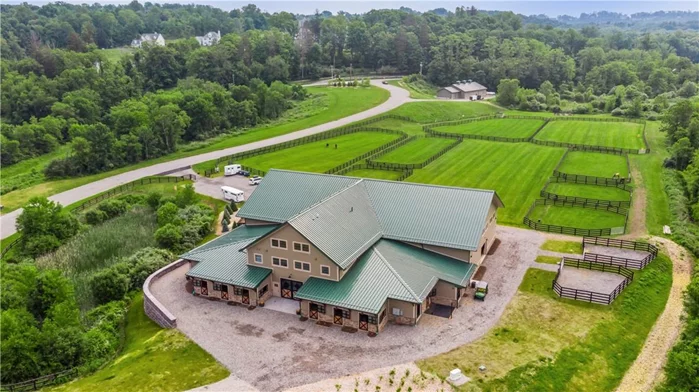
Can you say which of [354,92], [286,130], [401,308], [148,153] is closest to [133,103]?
[148,153]

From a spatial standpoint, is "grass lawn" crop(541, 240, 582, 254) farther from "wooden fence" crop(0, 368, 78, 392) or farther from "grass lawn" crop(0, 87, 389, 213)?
"grass lawn" crop(0, 87, 389, 213)

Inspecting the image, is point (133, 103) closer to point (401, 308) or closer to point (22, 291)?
point (22, 291)

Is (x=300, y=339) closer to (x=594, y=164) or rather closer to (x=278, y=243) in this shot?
(x=278, y=243)

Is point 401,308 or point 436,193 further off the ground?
point 436,193

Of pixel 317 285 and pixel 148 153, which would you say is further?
pixel 148 153

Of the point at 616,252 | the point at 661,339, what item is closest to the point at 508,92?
the point at 616,252

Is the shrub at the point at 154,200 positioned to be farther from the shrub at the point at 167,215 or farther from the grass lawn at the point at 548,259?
the grass lawn at the point at 548,259
